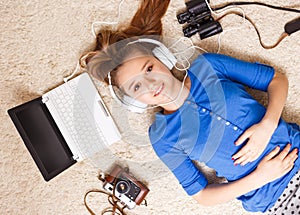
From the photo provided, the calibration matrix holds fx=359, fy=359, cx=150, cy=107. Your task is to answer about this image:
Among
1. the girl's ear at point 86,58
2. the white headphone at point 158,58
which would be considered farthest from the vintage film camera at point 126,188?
the girl's ear at point 86,58

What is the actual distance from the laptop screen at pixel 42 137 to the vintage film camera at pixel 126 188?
0.15 meters

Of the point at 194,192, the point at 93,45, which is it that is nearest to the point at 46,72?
the point at 93,45

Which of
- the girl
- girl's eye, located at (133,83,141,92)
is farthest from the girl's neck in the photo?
girl's eye, located at (133,83,141,92)

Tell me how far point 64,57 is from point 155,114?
1.20 ft

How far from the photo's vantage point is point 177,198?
48.1 inches

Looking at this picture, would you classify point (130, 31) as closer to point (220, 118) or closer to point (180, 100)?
point (180, 100)

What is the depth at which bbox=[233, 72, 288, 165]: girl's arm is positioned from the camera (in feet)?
3.28

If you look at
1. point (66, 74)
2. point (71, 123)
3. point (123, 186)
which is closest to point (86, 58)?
point (66, 74)

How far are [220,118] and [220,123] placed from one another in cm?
2

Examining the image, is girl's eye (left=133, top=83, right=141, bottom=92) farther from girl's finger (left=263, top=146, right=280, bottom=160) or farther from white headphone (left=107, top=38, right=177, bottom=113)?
girl's finger (left=263, top=146, right=280, bottom=160)

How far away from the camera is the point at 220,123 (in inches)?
39.8

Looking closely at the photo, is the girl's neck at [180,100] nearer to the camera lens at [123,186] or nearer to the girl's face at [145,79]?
the girl's face at [145,79]

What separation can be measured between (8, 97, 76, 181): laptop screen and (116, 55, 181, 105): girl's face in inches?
12.1

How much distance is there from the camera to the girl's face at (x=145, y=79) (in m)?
0.96
